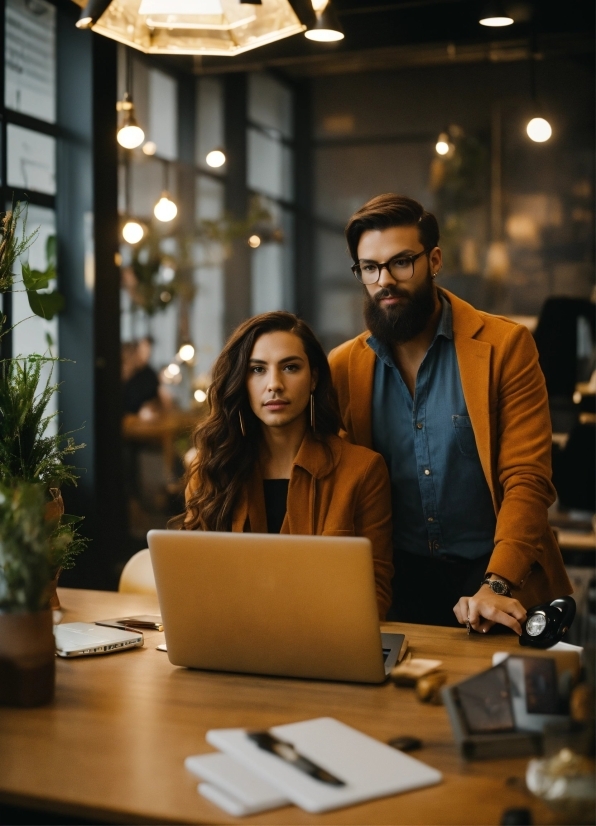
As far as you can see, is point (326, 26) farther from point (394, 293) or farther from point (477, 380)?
point (477, 380)

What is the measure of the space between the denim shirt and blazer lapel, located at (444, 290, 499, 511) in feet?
0.15

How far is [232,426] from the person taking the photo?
104 inches

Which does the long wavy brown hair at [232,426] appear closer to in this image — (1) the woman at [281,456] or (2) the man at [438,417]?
(1) the woman at [281,456]

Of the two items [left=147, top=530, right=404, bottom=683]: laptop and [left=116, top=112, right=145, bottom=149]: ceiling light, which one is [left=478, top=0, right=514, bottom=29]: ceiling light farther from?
[left=147, top=530, right=404, bottom=683]: laptop

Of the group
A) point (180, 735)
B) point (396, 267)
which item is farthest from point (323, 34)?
point (180, 735)

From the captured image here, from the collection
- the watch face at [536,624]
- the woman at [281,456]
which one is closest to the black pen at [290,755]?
the watch face at [536,624]

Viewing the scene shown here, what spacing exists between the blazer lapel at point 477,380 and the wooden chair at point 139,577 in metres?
0.99

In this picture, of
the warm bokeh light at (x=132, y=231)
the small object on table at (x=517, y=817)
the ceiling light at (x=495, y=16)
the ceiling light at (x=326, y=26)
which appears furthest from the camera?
the warm bokeh light at (x=132, y=231)

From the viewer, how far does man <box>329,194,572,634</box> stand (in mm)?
2590

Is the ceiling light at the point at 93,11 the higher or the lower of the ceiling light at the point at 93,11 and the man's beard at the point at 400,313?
the higher

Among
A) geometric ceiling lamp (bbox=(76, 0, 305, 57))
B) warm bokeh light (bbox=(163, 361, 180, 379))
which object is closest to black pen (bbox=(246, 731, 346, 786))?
geometric ceiling lamp (bbox=(76, 0, 305, 57))

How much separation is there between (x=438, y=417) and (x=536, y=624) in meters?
0.77

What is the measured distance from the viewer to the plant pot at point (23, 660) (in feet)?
5.68

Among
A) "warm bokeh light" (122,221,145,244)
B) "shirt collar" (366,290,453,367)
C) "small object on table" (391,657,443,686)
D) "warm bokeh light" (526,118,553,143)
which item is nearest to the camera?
"small object on table" (391,657,443,686)
